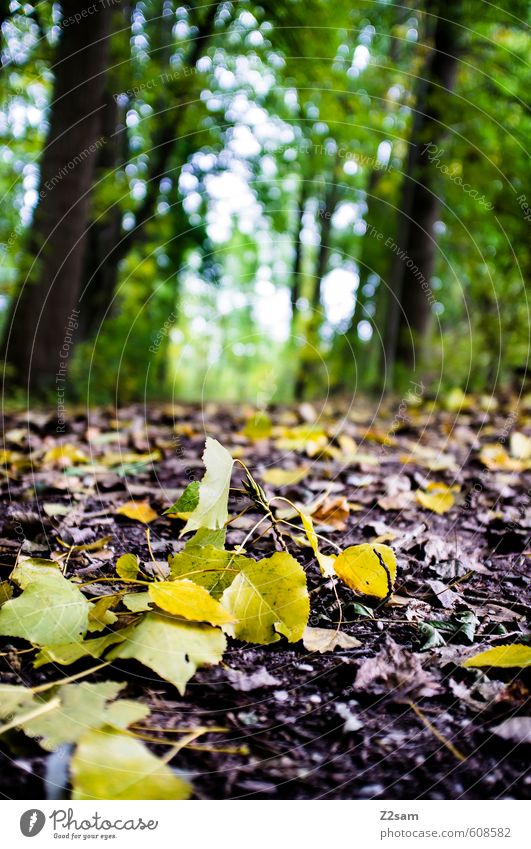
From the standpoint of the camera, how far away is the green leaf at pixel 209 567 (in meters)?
1.14

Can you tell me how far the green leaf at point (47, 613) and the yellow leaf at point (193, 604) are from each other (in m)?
0.14

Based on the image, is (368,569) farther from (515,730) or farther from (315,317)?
(315,317)

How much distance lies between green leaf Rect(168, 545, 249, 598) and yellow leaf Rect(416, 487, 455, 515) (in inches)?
33.7

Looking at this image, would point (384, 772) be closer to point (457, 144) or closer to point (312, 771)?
point (312, 771)

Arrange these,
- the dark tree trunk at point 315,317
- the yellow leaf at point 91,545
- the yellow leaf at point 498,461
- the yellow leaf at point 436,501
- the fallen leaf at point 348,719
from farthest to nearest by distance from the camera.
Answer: the dark tree trunk at point 315,317 < the yellow leaf at point 498,461 < the yellow leaf at point 436,501 < the yellow leaf at point 91,545 < the fallen leaf at point 348,719

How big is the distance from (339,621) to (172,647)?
0.33 m

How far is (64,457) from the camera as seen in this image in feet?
7.46

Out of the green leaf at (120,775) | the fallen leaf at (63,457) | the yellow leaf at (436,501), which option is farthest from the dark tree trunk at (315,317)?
the green leaf at (120,775)

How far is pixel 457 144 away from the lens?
5.09m

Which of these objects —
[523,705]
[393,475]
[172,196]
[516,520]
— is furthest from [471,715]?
[172,196]

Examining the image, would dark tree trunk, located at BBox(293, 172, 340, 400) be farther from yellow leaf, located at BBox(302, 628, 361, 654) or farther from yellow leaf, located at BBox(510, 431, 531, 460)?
yellow leaf, located at BBox(302, 628, 361, 654)

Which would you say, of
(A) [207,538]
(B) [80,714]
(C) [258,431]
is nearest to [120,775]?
(B) [80,714]

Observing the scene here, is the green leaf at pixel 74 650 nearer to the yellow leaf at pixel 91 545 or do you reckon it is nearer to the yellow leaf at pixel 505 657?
the yellow leaf at pixel 91 545

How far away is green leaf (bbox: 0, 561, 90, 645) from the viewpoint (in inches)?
40.6
